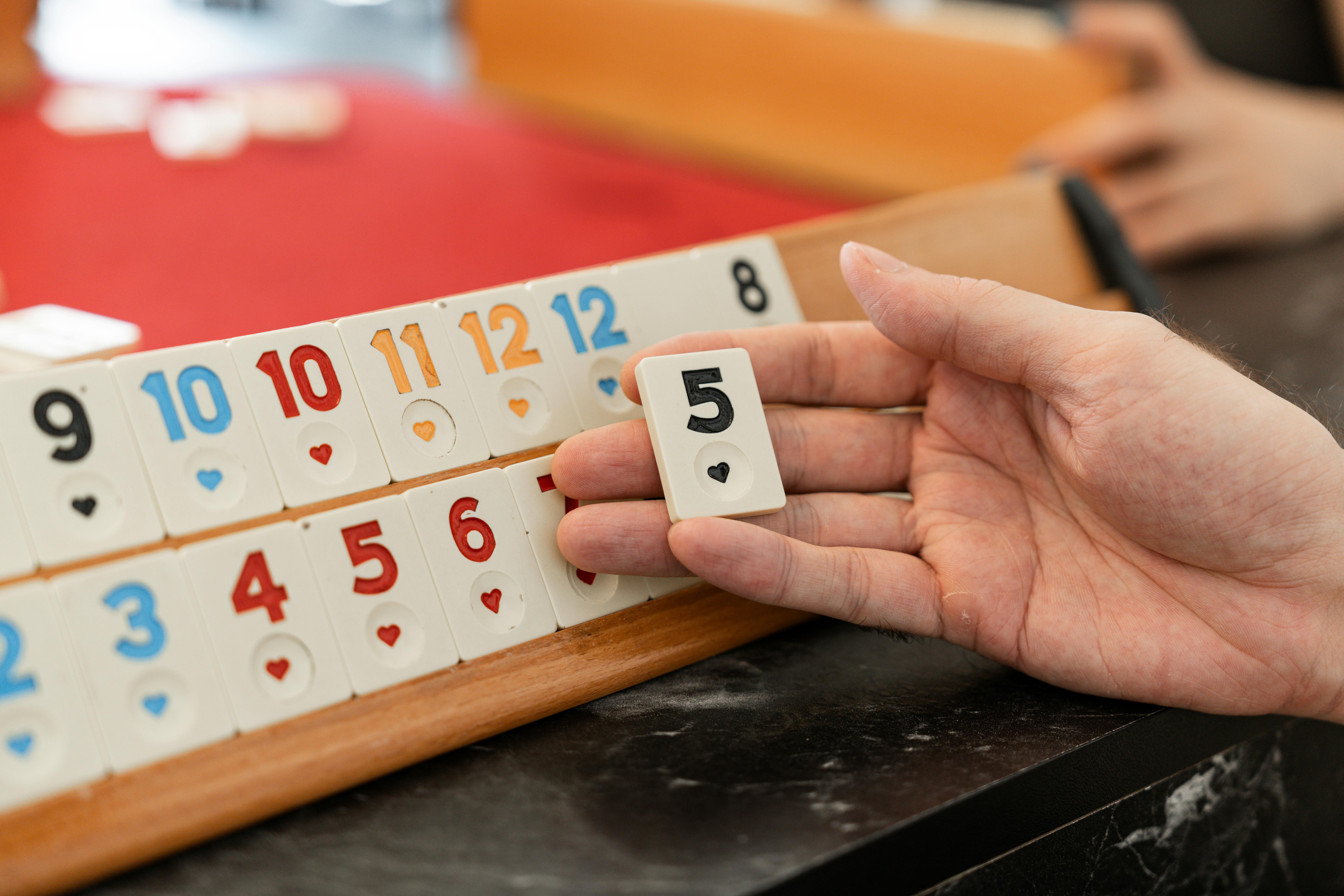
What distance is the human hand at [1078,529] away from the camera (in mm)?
622

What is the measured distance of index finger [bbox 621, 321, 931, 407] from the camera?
0.72m

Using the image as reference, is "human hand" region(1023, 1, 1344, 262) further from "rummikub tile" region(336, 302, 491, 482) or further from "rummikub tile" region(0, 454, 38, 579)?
"rummikub tile" region(0, 454, 38, 579)

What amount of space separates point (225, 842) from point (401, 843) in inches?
3.7

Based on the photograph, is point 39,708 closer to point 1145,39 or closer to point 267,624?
point 267,624

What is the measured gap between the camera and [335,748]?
0.53 metres

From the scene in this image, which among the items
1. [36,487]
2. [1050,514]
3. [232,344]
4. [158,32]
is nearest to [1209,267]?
[1050,514]

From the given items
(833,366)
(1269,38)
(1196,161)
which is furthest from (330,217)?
(1269,38)

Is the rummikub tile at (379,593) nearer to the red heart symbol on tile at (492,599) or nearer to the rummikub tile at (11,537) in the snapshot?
the red heart symbol on tile at (492,599)

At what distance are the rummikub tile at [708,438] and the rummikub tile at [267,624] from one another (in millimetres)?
222

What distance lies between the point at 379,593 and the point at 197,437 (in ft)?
0.47

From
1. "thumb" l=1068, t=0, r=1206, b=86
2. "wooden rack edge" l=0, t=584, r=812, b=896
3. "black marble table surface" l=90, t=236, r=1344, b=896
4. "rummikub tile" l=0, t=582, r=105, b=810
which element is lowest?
"black marble table surface" l=90, t=236, r=1344, b=896

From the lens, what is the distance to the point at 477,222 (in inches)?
60.8

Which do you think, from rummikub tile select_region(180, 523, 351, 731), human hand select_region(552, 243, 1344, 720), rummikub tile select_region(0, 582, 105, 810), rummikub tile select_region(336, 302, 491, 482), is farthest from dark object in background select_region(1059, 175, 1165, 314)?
rummikub tile select_region(0, 582, 105, 810)

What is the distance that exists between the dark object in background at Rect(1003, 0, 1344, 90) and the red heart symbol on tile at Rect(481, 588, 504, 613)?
2572 millimetres
